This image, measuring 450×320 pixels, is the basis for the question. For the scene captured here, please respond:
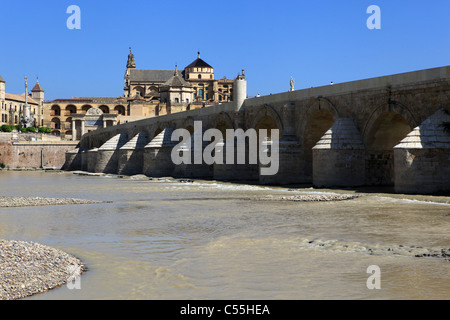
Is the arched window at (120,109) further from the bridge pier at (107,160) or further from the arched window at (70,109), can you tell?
the bridge pier at (107,160)

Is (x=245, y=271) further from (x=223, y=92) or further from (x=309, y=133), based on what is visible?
(x=223, y=92)

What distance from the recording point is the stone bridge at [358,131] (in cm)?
1872

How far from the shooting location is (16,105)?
116438 mm

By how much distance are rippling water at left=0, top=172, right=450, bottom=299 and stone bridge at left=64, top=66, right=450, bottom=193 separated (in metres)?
1.76

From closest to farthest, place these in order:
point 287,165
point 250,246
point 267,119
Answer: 1. point 250,246
2. point 287,165
3. point 267,119

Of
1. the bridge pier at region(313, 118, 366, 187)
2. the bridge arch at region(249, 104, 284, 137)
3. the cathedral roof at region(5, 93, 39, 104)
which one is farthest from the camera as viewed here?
the cathedral roof at region(5, 93, 39, 104)

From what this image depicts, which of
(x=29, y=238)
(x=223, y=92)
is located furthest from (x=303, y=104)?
(x=223, y=92)

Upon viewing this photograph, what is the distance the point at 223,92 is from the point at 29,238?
98.1 metres

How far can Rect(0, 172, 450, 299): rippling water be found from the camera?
7105 mm

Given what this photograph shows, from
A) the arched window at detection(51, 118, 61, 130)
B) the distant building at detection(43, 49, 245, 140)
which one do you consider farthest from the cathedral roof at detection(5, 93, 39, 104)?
the arched window at detection(51, 118, 61, 130)

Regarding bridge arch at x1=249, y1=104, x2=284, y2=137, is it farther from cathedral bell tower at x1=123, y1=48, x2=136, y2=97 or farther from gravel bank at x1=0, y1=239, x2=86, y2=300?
cathedral bell tower at x1=123, y1=48, x2=136, y2=97

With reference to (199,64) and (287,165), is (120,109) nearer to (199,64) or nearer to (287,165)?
(199,64)

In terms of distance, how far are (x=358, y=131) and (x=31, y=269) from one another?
18770 millimetres

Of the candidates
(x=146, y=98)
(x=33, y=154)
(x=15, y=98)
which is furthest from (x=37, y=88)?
(x=33, y=154)
